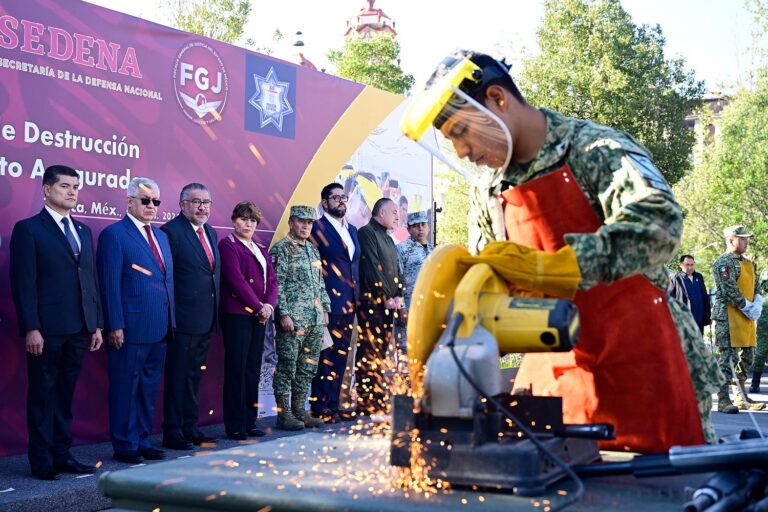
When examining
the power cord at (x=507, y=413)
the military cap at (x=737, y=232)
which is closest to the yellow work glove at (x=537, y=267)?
the power cord at (x=507, y=413)

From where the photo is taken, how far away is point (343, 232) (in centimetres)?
862

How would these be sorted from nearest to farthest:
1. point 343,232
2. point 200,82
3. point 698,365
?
point 698,365, point 200,82, point 343,232

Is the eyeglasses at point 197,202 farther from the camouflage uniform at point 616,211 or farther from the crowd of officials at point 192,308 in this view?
the camouflage uniform at point 616,211

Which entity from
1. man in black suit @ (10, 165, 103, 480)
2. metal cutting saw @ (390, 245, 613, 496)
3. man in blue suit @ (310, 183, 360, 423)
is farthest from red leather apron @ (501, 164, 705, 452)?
man in blue suit @ (310, 183, 360, 423)

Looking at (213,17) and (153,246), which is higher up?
(213,17)

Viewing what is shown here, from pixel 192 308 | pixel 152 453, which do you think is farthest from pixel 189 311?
pixel 152 453

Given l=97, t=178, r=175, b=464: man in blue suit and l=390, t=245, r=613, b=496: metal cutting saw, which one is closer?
l=390, t=245, r=613, b=496: metal cutting saw

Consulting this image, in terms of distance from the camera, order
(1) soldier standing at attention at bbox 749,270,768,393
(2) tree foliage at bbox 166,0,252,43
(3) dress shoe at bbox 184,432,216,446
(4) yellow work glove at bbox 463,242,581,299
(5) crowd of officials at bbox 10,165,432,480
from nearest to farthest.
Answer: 1. (4) yellow work glove at bbox 463,242,581,299
2. (5) crowd of officials at bbox 10,165,432,480
3. (3) dress shoe at bbox 184,432,216,446
4. (1) soldier standing at attention at bbox 749,270,768,393
5. (2) tree foliage at bbox 166,0,252,43

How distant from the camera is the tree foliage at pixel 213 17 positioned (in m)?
22.5

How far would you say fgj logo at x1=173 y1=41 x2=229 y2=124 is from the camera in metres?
7.58

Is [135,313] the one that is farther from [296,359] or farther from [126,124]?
[296,359]

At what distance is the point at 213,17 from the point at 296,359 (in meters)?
16.8

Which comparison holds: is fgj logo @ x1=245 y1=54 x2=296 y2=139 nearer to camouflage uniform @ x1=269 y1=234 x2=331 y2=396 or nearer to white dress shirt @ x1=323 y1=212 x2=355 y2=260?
white dress shirt @ x1=323 y1=212 x2=355 y2=260

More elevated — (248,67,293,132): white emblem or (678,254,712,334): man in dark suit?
(248,67,293,132): white emblem
